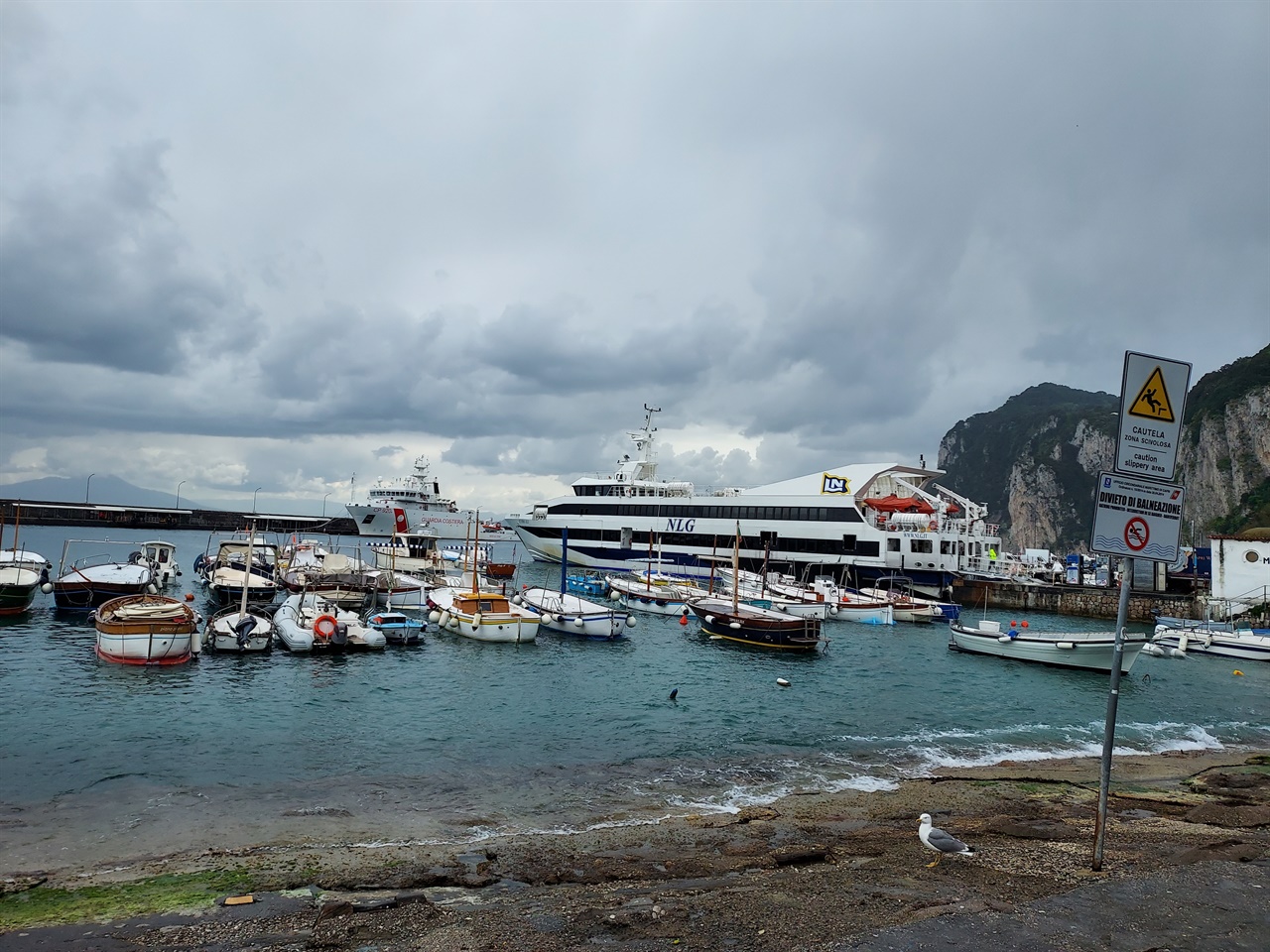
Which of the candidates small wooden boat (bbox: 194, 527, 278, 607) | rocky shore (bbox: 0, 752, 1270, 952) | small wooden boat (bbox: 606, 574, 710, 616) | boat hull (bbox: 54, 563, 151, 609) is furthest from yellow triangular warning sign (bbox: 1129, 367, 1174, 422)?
boat hull (bbox: 54, 563, 151, 609)

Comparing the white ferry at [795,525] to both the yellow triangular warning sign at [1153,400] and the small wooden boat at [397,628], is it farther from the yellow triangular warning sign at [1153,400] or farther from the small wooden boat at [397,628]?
the yellow triangular warning sign at [1153,400]

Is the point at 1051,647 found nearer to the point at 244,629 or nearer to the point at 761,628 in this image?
the point at 761,628

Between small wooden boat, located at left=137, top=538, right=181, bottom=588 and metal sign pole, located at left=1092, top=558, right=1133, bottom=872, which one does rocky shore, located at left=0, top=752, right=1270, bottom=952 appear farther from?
small wooden boat, located at left=137, top=538, right=181, bottom=588

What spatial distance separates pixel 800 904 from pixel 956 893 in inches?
Answer: 82.8

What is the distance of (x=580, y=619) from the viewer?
39.0 metres

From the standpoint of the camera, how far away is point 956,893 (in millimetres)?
9414

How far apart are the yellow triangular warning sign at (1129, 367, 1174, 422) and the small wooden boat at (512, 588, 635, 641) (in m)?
32.9

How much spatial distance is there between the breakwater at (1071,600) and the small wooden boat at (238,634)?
53.7 metres

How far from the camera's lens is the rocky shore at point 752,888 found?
7672mm

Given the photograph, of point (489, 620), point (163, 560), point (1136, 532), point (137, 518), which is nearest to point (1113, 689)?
point (1136, 532)

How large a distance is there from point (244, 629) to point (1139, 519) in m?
32.3

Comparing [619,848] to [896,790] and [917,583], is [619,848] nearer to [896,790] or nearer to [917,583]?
[896,790]

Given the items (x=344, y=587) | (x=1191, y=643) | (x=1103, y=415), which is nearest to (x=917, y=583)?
(x=1191, y=643)

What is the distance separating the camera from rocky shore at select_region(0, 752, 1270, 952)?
25.2 ft
